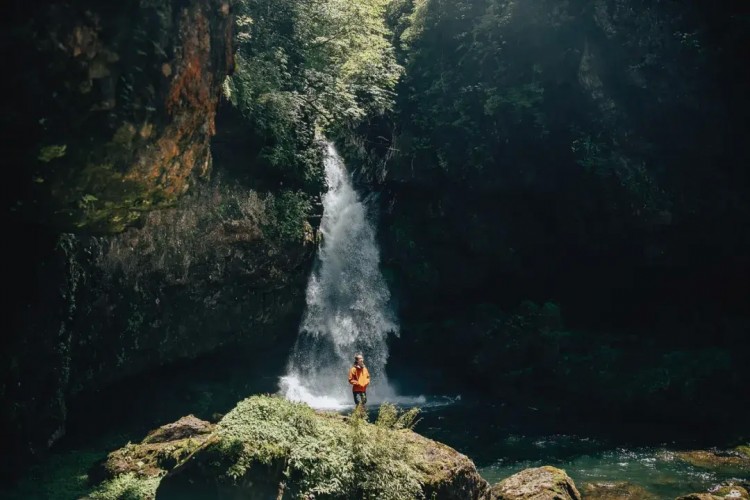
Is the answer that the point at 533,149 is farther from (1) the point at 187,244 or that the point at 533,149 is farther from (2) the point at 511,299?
(1) the point at 187,244

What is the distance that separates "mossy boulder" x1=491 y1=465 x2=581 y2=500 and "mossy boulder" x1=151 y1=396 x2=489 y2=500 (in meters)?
1.43

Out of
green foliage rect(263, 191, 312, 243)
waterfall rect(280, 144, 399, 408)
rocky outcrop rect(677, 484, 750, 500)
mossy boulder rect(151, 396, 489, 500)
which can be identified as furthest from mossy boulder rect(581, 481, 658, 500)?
green foliage rect(263, 191, 312, 243)

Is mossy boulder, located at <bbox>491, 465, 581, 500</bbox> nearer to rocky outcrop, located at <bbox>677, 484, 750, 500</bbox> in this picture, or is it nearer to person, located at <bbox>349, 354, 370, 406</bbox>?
rocky outcrop, located at <bbox>677, 484, 750, 500</bbox>

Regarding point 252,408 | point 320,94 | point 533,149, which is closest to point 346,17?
→ point 320,94

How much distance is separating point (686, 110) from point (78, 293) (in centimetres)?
1834

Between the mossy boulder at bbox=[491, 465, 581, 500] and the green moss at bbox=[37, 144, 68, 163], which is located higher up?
the green moss at bbox=[37, 144, 68, 163]

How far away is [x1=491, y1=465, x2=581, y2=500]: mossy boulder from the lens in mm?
11383

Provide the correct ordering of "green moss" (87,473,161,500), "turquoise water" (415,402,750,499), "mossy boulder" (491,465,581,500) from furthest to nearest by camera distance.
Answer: "turquoise water" (415,402,750,499) → "mossy boulder" (491,465,581,500) → "green moss" (87,473,161,500)

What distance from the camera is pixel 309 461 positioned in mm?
9266

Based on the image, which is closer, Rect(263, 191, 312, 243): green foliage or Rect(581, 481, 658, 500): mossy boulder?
Rect(581, 481, 658, 500): mossy boulder

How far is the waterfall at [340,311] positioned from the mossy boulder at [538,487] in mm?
9953

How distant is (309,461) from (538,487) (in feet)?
15.2

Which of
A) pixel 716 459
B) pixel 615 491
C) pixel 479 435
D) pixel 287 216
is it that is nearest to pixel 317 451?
pixel 615 491

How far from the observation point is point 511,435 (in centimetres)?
1866
